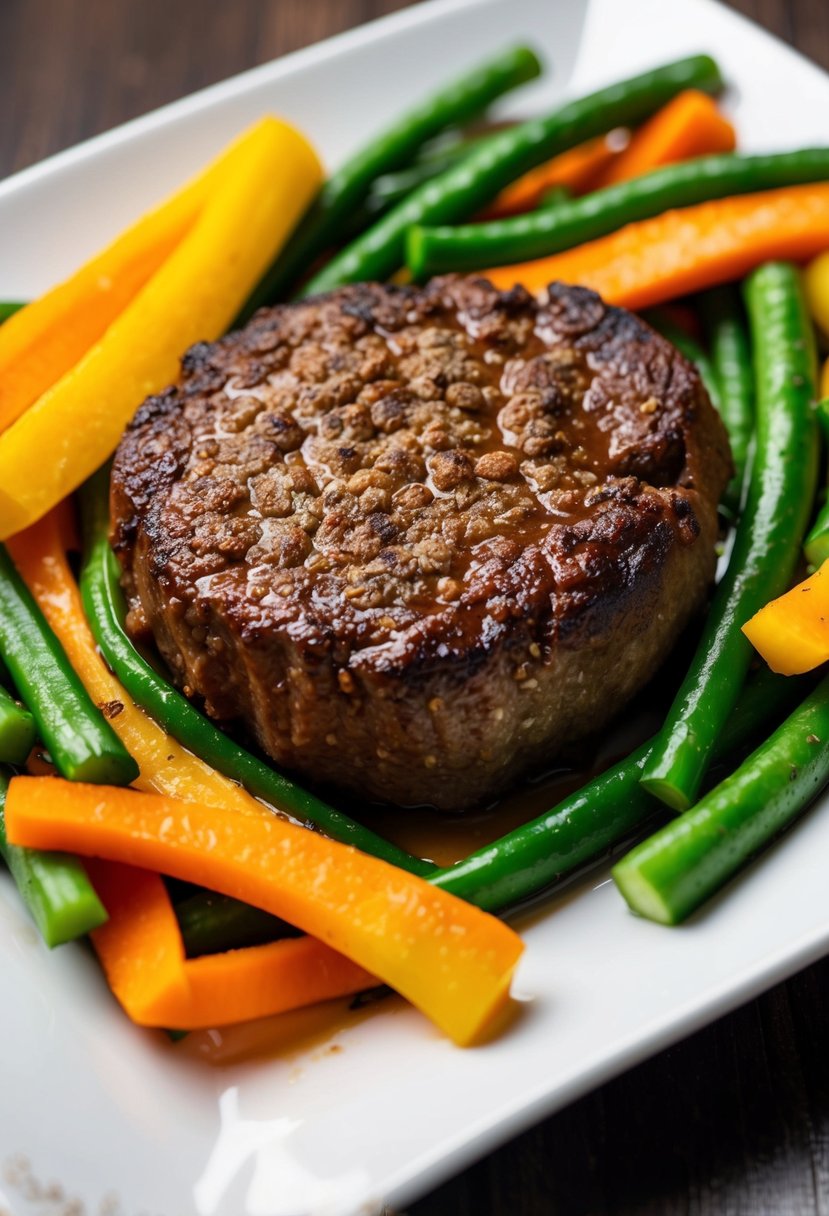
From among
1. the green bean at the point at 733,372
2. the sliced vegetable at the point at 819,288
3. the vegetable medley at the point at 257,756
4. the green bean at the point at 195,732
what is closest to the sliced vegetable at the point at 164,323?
the vegetable medley at the point at 257,756

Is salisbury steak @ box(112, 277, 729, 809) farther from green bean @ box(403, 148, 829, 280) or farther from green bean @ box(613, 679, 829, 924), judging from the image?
green bean @ box(403, 148, 829, 280)

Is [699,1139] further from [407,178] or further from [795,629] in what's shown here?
[407,178]

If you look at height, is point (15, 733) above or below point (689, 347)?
above

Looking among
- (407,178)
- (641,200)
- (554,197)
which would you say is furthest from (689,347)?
(407,178)

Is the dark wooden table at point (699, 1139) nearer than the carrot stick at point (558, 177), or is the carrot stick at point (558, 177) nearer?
the dark wooden table at point (699, 1139)

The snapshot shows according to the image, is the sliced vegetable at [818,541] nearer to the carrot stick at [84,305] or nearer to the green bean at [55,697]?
the green bean at [55,697]

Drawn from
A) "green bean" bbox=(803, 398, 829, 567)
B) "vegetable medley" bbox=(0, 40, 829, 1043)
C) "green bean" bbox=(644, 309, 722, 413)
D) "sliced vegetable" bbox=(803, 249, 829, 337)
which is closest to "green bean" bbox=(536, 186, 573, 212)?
"vegetable medley" bbox=(0, 40, 829, 1043)
